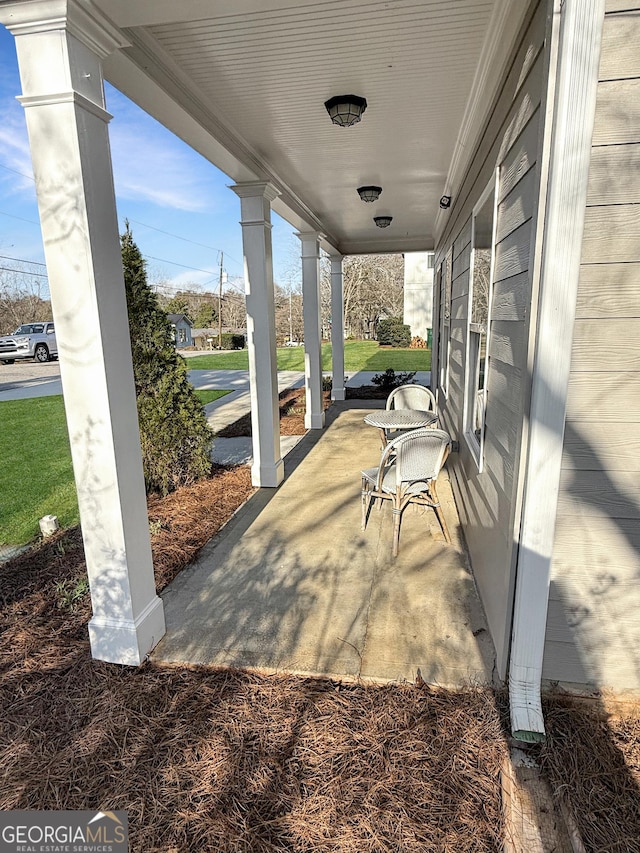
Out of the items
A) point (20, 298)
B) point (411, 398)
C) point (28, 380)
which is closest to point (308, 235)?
point (411, 398)

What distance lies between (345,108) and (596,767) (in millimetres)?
3273

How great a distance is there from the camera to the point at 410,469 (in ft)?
10.0

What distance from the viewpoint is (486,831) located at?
1.42 metres

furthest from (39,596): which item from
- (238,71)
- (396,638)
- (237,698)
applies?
(238,71)

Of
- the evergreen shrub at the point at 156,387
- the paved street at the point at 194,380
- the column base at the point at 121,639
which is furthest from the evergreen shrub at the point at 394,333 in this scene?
the column base at the point at 121,639

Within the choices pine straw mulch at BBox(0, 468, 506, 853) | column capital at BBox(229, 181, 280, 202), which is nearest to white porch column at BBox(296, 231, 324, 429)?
column capital at BBox(229, 181, 280, 202)

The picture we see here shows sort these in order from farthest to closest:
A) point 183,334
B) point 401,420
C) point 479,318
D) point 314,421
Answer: point 183,334
point 314,421
point 401,420
point 479,318

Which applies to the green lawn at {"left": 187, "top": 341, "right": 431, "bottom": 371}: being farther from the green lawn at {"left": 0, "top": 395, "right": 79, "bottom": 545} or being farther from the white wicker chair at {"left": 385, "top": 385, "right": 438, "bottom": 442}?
the white wicker chair at {"left": 385, "top": 385, "right": 438, "bottom": 442}

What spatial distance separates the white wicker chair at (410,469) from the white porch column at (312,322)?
355 centimetres

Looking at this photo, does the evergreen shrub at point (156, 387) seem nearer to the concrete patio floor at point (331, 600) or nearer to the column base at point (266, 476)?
the column base at point (266, 476)

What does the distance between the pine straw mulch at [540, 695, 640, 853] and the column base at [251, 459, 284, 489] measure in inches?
120

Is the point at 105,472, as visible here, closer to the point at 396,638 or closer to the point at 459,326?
the point at 396,638

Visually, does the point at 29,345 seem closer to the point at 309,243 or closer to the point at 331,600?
the point at 309,243

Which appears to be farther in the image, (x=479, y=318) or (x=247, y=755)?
(x=479, y=318)
